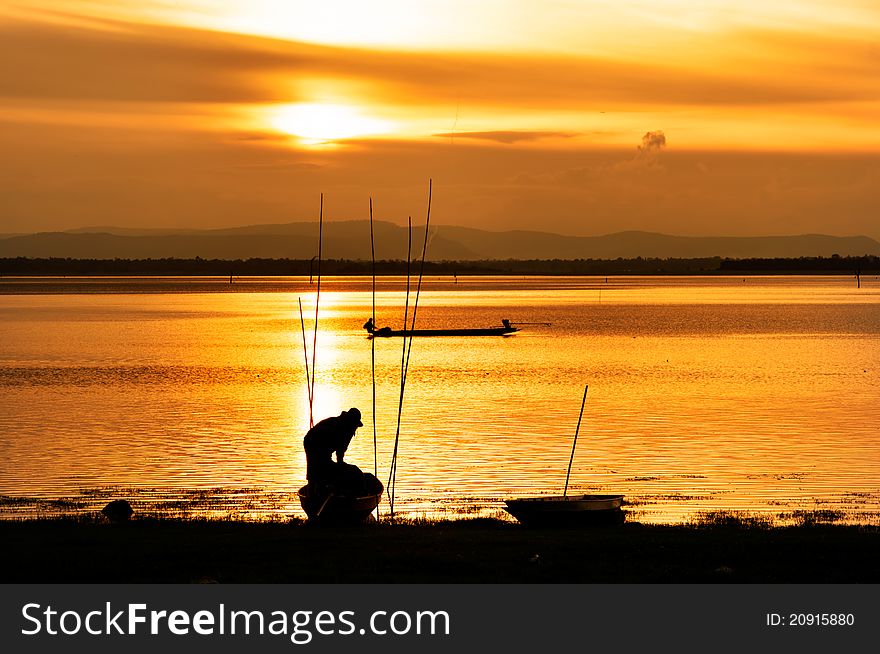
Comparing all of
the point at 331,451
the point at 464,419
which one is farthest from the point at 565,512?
the point at 464,419

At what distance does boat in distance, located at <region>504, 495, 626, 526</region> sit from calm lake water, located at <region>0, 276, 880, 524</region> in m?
2.09

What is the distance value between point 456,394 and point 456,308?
389ft

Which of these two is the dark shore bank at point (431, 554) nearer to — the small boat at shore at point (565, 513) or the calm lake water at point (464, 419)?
the small boat at shore at point (565, 513)

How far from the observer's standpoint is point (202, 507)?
79.6 ft

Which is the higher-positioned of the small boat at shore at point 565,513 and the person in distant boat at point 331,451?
A: the person in distant boat at point 331,451

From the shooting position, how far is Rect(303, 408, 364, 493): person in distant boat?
64.1 feet

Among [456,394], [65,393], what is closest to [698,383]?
[456,394]

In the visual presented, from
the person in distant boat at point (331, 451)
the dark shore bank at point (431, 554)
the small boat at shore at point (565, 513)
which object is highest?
the person in distant boat at point (331, 451)

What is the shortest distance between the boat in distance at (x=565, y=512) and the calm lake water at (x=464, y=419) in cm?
209

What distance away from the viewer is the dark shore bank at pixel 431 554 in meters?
14.8

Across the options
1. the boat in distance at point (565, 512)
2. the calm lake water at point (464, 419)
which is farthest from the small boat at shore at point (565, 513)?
the calm lake water at point (464, 419)

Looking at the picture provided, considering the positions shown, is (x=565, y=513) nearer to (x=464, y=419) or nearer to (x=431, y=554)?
(x=431, y=554)

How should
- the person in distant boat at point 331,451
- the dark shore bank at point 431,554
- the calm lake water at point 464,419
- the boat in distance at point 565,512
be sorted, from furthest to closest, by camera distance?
the calm lake water at point 464,419, the boat in distance at point 565,512, the person in distant boat at point 331,451, the dark shore bank at point 431,554

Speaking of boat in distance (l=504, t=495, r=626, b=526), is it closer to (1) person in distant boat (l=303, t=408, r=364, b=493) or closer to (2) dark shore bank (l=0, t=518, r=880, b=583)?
(2) dark shore bank (l=0, t=518, r=880, b=583)
